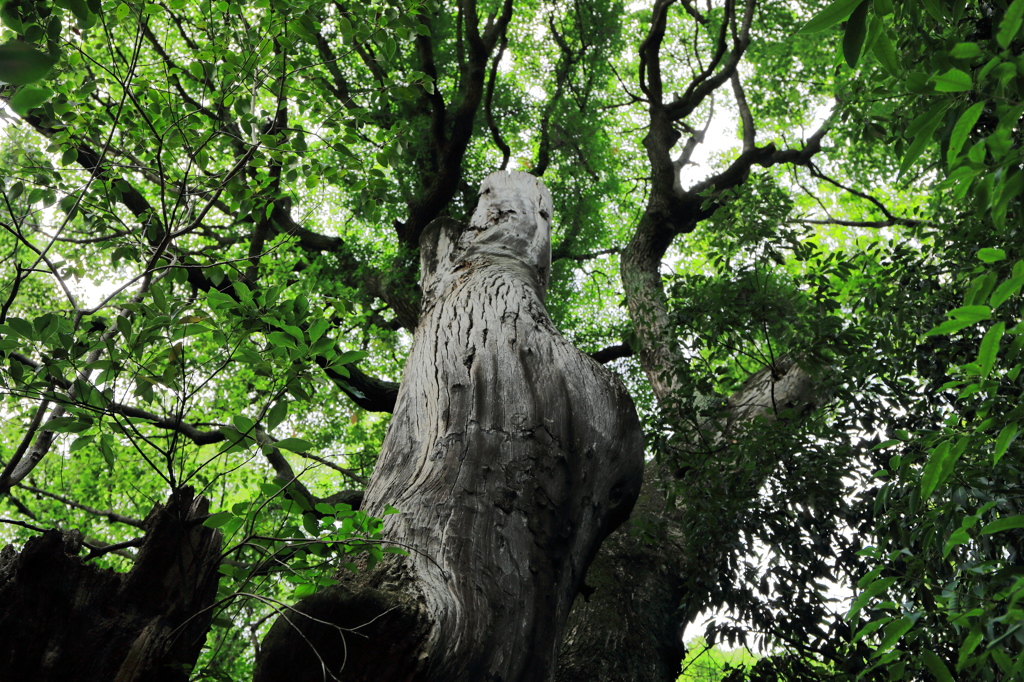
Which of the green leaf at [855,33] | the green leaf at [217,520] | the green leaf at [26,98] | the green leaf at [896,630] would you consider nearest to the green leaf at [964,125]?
the green leaf at [855,33]

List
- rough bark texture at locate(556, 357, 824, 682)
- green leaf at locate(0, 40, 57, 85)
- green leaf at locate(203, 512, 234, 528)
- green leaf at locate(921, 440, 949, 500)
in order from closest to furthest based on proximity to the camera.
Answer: green leaf at locate(0, 40, 57, 85)
green leaf at locate(921, 440, 949, 500)
green leaf at locate(203, 512, 234, 528)
rough bark texture at locate(556, 357, 824, 682)

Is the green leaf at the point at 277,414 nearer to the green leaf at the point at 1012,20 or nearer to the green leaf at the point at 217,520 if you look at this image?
the green leaf at the point at 217,520

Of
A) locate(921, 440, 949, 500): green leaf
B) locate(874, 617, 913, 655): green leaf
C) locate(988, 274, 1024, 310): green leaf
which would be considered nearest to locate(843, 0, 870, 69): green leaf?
locate(988, 274, 1024, 310): green leaf

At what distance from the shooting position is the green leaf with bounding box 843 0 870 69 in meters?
1.16

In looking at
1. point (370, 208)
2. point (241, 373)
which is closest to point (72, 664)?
point (370, 208)

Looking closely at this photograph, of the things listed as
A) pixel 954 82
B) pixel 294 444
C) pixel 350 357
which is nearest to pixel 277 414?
pixel 294 444

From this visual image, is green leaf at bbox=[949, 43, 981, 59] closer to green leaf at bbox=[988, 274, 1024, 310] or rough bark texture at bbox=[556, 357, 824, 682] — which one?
green leaf at bbox=[988, 274, 1024, 310]

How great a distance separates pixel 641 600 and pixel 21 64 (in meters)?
4.26

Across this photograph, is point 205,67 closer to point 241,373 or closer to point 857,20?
point 857,20

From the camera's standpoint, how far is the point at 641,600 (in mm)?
4207

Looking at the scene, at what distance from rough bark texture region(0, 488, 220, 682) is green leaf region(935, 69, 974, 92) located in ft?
6.18

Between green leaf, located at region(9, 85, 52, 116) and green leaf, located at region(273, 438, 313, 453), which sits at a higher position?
green leaf, located at region(9, 85, 52, 116)

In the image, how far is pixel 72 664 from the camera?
1478mm

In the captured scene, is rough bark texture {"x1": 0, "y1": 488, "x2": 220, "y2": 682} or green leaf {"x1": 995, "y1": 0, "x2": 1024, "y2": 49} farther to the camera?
rough bark texture {"x1": 0, "y1": 488, "x2": 220, "y2": 682}
